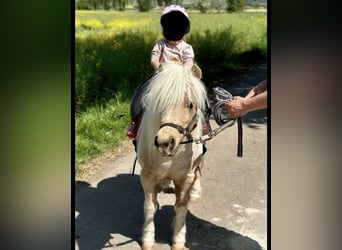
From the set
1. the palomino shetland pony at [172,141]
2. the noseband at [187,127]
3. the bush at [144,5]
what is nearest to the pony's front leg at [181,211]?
the palomino shetland pony at [172,141]

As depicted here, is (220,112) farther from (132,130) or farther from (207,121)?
(132,130)

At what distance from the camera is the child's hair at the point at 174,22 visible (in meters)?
1.01

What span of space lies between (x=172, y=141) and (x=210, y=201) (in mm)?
178

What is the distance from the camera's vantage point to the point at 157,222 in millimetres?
1113

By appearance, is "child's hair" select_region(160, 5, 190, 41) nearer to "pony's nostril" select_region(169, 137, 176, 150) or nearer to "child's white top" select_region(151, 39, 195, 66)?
"child's white top" select_region(151, 39, 195, 66)

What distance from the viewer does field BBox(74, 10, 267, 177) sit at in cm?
101

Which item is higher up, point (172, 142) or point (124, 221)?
point (172, 142)

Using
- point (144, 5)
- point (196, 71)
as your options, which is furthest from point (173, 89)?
point (144, 5)

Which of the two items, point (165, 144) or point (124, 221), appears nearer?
point (165, 144)

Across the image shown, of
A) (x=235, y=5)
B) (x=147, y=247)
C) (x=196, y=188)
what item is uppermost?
(x=235, y=5)

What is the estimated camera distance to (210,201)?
1.08 m
